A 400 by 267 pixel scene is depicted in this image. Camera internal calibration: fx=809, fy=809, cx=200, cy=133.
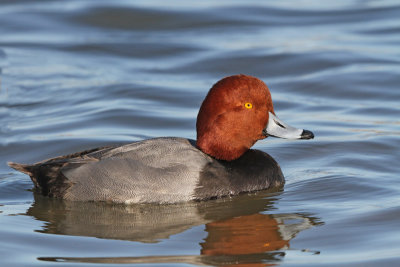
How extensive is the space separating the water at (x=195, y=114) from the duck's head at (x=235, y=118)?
487mm

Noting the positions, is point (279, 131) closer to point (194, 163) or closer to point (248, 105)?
point (248, 105)

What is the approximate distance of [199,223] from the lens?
20.5ft

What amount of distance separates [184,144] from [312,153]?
189cm

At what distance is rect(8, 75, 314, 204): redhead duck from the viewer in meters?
6.69

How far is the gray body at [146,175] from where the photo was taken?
6.68 m

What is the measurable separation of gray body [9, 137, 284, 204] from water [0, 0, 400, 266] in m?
0.10

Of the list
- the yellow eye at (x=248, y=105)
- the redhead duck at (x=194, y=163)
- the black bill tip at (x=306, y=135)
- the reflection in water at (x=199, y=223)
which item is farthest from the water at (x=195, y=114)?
the yellow eye at (x=248, y=105)

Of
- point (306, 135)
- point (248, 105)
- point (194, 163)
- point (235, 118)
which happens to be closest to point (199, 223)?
point (194, 163)

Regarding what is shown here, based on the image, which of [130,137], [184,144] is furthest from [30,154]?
[184,144]

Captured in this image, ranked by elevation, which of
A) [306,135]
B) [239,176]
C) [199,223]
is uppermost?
[306,135]

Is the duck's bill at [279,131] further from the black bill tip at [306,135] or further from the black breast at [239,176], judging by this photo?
the black breast at [239,176]

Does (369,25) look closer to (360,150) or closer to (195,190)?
(360,150)

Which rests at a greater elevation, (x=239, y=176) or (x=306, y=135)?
(x=306, y=135)

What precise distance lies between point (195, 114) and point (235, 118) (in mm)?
3008
